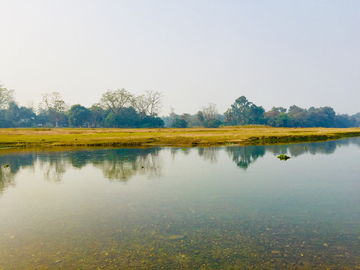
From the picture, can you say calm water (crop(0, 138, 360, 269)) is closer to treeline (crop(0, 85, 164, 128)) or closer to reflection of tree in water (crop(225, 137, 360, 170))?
reflection of tree in water (crop(225, 137, 360, 170))

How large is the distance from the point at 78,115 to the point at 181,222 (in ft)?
378

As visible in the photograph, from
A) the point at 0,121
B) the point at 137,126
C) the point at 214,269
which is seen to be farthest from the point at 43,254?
the point at 0,121

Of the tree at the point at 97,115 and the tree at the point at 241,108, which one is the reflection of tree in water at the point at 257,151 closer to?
the tree at the point at 97,115

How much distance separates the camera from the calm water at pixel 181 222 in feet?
23.2

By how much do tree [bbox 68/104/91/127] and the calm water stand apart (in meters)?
103

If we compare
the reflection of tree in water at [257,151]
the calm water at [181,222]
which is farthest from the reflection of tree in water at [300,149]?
the calm water at [181,222]

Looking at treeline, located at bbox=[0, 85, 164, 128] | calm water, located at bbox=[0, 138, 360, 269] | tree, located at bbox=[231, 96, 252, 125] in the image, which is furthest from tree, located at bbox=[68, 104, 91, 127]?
calm water, located at bbox=[0, 138, 360, 269]

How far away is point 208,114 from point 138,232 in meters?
140

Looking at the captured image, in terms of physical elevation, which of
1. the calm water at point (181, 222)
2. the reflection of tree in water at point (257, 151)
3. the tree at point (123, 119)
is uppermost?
the tree at point (123, 119)

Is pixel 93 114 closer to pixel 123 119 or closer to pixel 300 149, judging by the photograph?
pixel 123 119

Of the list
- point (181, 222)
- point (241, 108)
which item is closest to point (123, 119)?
point (241, 108)

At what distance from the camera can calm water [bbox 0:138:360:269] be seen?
278 inches

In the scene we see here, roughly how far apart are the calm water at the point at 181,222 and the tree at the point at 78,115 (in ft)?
338

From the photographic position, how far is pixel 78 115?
378 ft
